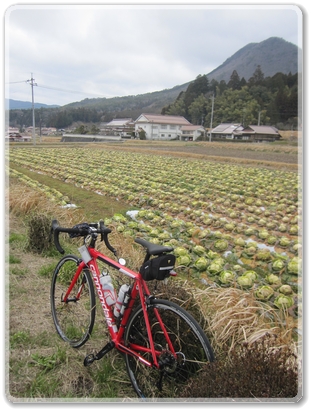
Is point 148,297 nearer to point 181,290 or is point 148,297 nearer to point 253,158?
point 181,290

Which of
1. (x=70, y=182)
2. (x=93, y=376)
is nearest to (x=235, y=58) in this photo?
(x=93, y=376)

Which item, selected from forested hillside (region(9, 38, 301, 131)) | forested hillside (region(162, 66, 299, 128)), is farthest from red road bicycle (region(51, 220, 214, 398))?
forested hillside (region(162, 66, 299, 128))

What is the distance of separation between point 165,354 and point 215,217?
537 cm

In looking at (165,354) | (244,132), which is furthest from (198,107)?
(165,354)

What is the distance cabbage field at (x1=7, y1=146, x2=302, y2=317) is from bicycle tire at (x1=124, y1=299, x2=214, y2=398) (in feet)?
2.58

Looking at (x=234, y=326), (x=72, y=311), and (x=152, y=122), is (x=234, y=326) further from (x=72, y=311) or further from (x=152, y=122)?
(x=152, y=122)

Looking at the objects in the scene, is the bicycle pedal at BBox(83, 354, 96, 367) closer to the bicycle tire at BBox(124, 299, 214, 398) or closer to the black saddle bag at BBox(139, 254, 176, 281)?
the bicycle tire at BBox(124, 299, 214, 398)

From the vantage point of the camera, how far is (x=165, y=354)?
2121mm

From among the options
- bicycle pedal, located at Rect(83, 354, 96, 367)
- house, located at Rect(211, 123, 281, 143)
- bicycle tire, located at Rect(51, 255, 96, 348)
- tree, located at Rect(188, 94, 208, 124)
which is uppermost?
house, located at Rect(211, 123, 281, 143)

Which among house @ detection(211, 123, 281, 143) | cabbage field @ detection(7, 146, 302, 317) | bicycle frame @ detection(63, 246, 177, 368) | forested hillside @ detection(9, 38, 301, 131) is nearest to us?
bicycle frame @ detection(63, 246, 177, 368)

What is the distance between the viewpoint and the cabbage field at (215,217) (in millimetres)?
4621

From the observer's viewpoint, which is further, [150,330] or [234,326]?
[234,326]

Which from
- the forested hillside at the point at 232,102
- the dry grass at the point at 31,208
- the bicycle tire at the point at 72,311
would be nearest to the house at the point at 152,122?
the forested hillside at the point at 232,102

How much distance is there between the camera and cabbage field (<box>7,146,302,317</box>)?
4.62 meters
